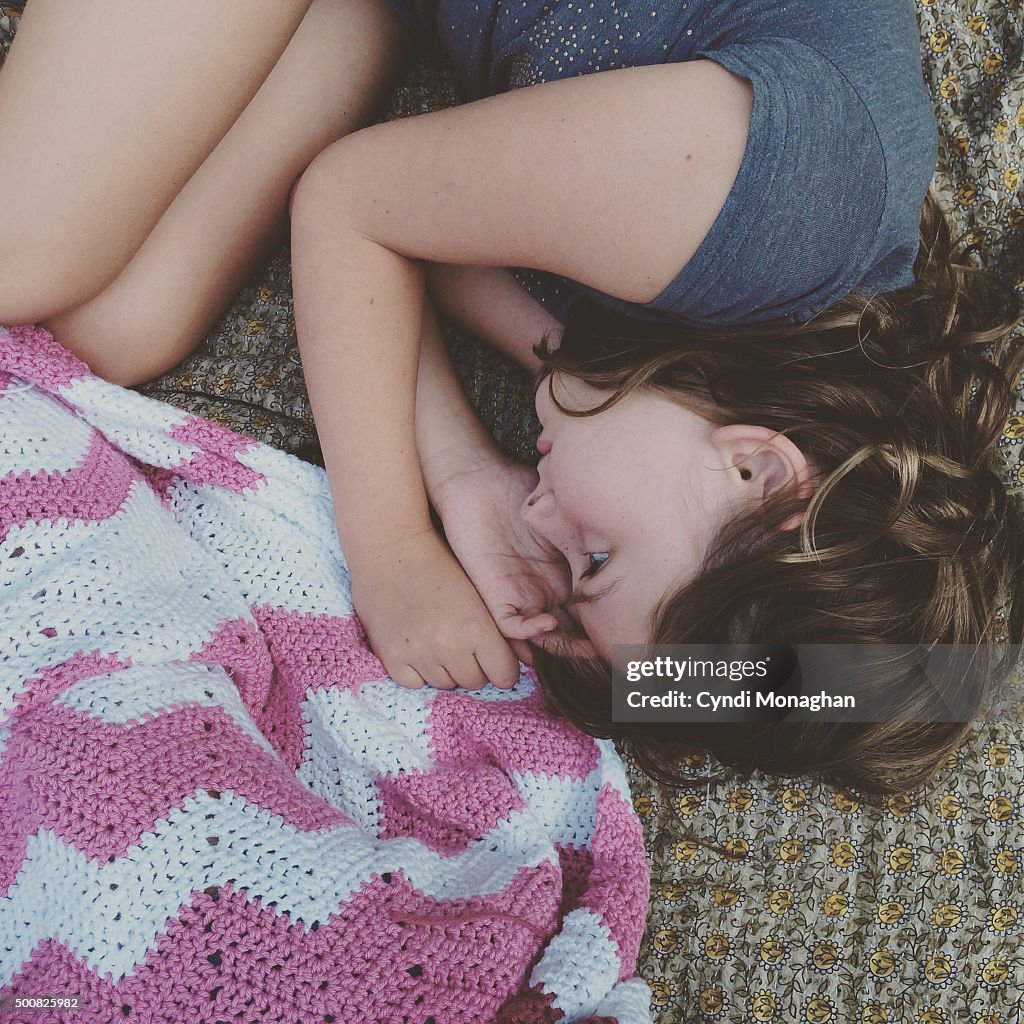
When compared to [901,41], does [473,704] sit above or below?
below

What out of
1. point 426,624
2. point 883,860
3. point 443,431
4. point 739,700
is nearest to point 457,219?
point 443,431

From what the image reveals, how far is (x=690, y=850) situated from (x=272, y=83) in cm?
94

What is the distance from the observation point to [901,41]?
0.78 meters

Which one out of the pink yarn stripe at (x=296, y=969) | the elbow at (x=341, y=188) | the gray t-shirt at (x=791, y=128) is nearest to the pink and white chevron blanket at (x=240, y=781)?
the pink yarn stripe at (x=296, y=969)

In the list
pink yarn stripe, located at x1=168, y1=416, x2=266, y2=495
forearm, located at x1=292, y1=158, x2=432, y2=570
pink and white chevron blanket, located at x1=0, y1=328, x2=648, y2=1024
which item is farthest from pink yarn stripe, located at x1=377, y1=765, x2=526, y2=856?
pink yarn stripe, located at x1=168, y1=416, x2=266, y2=495

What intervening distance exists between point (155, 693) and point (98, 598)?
0.34ft

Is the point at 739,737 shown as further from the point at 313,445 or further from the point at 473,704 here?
the point at 313,445

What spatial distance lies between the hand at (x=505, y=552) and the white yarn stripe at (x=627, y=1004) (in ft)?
1.04

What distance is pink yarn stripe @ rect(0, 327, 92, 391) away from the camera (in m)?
0.83

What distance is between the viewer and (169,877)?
2.18 feet

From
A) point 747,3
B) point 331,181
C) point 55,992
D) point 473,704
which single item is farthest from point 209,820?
point 747,3

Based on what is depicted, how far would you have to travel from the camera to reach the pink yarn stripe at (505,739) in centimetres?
85

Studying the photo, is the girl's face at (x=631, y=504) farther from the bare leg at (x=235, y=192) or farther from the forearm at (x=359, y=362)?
the bare leg at (x=235, y=192)

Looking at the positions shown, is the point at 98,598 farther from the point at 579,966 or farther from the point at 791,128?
the point at 791,128
